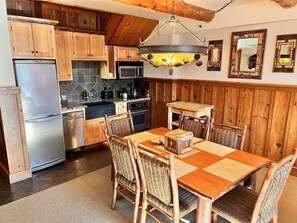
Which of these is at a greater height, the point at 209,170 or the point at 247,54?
the point at 247,54

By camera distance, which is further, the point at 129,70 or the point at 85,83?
the point at 129,70

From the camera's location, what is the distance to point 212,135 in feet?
8.80

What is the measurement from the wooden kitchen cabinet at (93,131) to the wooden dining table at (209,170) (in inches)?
76.6

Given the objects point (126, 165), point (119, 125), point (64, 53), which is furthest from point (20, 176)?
point (64, 53)

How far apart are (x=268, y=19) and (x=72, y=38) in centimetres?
321

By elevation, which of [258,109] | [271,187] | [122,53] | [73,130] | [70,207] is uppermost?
[122,53]

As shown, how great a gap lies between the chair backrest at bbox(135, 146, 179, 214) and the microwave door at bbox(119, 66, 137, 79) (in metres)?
3.15

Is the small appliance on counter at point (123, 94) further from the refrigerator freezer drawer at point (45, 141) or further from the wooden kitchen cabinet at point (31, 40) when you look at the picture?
the wooden kitchen cabinet at point (31, 40)

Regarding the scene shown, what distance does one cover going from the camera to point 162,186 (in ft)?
5.66

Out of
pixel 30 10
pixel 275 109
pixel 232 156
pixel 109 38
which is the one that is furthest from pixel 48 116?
pixel 275 109

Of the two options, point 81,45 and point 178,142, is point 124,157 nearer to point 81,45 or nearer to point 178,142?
point 178,142

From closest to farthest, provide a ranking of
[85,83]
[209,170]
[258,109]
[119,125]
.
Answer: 1. [209,170]
2. [119,125]
3. [258,109]
4. [85,83]

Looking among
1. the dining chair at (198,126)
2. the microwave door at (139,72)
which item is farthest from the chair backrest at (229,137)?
the microwave door at (139,72)

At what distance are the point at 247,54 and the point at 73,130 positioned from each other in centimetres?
327
